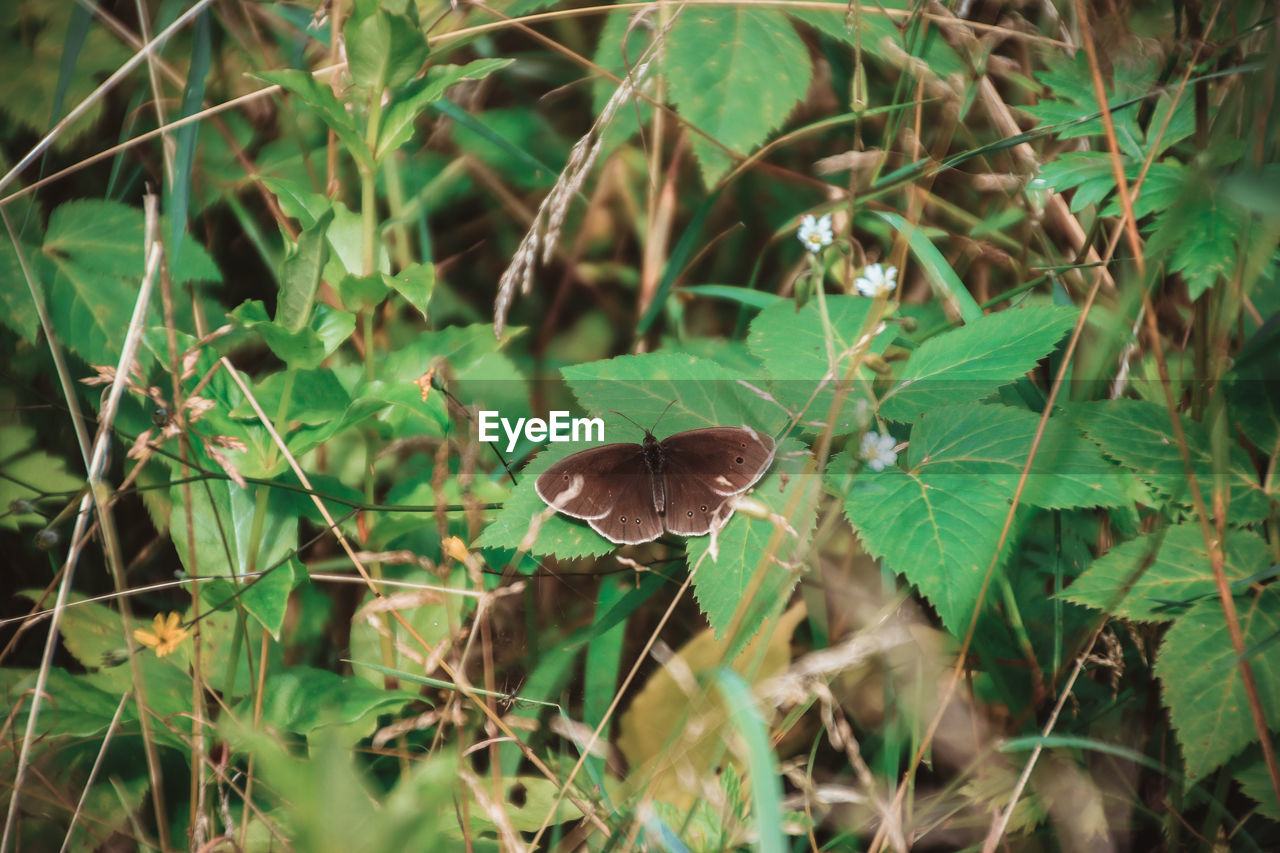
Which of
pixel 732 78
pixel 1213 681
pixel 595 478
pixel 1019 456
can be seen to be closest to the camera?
pixel 1213 681

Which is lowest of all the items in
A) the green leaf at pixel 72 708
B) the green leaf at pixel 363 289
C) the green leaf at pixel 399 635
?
the green leaf at pixel 399 635

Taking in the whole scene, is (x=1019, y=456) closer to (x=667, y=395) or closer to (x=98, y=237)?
(x=667, y=395)

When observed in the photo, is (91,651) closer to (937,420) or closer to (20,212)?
(20,212)

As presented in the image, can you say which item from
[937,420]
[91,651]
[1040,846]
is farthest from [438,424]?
[1040,846]

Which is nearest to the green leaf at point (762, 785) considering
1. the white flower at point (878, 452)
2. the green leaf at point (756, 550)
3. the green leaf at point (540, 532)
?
the green leaf at point (756, 550)

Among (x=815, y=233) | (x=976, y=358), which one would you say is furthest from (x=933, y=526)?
(x=815, y=233)

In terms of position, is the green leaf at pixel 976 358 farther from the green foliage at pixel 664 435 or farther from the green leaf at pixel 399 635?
the green leaf at pixel 399 635
